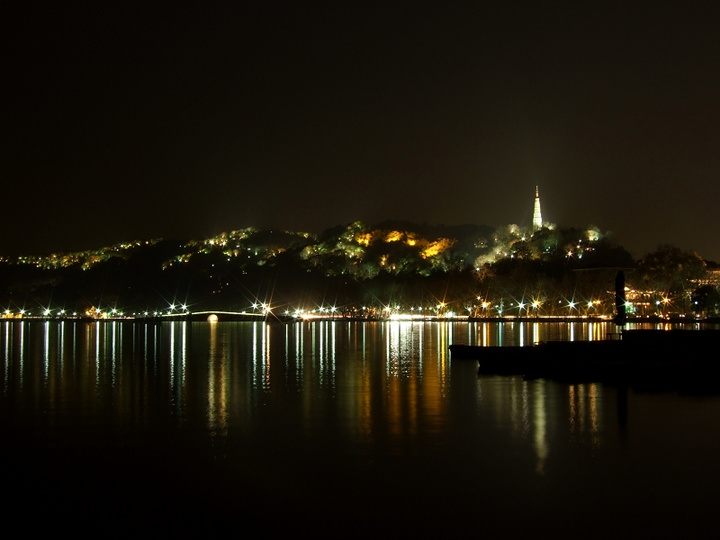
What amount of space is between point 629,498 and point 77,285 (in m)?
172

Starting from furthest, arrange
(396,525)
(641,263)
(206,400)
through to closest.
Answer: (641,263)
(206,400)
(396,525)

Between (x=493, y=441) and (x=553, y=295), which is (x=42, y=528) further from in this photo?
(x=553, y=295)

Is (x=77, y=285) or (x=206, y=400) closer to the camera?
(x=206, y=400)

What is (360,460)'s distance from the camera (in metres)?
12.8

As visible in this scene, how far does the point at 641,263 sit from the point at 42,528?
9193cm

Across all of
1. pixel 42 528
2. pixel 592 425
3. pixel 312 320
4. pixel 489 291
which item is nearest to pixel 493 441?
pixel 592 425

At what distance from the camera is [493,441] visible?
14.6m

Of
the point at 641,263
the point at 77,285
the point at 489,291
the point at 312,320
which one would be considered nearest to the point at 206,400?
the point at 641,263

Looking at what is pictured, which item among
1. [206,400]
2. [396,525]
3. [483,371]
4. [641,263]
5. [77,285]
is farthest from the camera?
[77,285]

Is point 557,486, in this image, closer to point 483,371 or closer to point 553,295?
point 483,371

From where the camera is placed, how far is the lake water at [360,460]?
9734 millimetres

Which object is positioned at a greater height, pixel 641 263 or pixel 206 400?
pixel 641 263

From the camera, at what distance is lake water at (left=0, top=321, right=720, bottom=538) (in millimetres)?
9734

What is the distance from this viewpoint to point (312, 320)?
128 m
